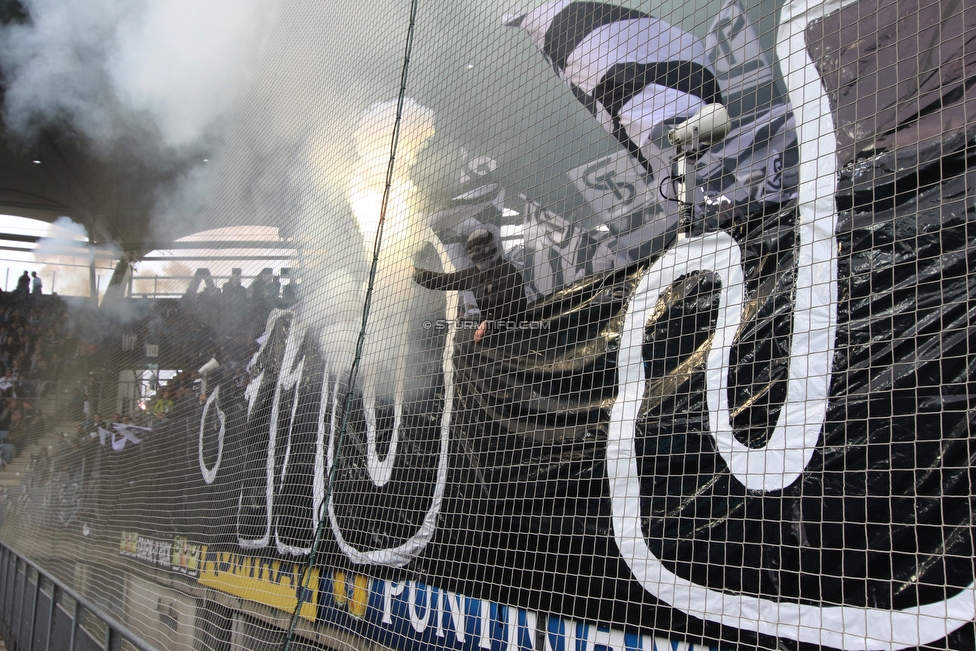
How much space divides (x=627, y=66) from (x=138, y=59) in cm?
501

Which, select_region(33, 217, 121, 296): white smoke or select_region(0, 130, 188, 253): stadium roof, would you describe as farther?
select_region(33, 217, 121, 296): white smoke

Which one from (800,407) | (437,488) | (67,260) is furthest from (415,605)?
(67,260)

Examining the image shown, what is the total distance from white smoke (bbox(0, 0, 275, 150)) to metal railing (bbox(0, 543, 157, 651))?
3.51 m

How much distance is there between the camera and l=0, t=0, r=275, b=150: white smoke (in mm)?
5250

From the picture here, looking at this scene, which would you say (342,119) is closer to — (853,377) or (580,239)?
(580,239)

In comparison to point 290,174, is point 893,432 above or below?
below

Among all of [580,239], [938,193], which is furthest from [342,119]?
[938,193]

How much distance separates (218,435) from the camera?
4637 millimetres

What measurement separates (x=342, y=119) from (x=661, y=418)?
8.72ft

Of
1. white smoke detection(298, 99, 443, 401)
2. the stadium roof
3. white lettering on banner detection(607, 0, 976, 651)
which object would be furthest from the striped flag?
A: the stadium roof

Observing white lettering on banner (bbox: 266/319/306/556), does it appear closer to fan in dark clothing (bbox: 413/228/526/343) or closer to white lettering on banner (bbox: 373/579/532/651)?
white lettering on banner (bbox: 373/579/532/651)

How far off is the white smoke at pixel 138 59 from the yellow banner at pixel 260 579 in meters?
3.36

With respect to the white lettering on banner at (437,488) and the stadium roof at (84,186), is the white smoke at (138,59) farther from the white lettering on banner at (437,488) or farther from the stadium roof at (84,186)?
the white lettering on banner at (437,488)

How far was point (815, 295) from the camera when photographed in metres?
1.70
